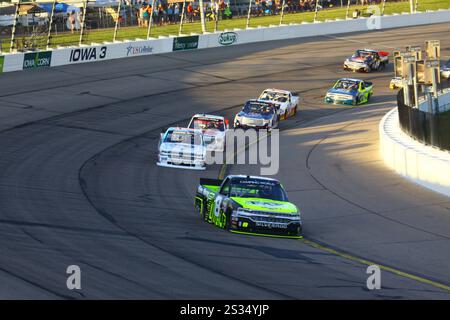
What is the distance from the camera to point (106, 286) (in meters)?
16.3

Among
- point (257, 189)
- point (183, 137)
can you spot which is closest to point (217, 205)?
point (257, 189)

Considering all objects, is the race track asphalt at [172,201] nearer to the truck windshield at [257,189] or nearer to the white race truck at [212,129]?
the truck windshield at [257,189]

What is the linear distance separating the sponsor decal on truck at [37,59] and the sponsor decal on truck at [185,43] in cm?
1001

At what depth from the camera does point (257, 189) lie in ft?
75.7

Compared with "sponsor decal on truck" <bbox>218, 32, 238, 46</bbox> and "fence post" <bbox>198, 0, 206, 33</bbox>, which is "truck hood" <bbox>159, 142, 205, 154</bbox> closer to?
"fence post" <bbox>198, 0, 206, 33</bbox>

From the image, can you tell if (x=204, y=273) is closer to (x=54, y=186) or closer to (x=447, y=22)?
(x=54, y=186)

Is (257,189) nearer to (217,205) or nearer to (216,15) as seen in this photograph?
(217,205)

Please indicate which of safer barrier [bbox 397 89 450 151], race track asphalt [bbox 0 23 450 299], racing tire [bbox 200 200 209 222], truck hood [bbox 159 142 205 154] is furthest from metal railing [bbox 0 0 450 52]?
racing tire [bbox 200 200 209 222]

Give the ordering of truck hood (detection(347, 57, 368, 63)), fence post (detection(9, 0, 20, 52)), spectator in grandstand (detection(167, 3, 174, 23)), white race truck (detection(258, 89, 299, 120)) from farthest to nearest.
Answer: spectator in grandstand (detection(167, 3, 174, 23)) < truck hood (detection(347, 57, 368, 63)) < fence post (detection(9, 0, 20, 52)) < white race truck (detection(258, 89, 299, 120))

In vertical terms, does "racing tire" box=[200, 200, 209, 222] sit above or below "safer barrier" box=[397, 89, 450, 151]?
below

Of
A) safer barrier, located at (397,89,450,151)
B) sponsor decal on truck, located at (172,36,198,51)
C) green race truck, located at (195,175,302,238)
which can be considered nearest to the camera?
green race truck, located at (195,175,302,238)

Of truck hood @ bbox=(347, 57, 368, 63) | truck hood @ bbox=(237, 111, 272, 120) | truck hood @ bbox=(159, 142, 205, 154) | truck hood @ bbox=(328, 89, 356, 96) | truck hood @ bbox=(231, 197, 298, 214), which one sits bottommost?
truck hood @ bbox=(328, 89, 356, 96)

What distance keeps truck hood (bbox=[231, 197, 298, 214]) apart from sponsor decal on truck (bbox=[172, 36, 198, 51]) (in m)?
37.0

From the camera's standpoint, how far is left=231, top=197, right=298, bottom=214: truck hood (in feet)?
71.1
